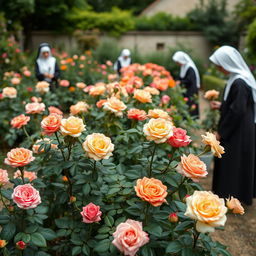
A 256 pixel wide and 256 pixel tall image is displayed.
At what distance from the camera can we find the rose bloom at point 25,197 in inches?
47.6

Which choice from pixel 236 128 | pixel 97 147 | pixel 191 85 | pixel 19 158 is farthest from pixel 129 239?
pixel 191 85

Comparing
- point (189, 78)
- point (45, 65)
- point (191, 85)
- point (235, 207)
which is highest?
point (235, 207)

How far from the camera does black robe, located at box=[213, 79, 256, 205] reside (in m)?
2.92

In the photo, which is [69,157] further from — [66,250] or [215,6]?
[215,6]

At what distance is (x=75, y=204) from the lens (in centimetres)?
146

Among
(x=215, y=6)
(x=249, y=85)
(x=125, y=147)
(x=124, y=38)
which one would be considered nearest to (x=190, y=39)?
(x=215, y=6)

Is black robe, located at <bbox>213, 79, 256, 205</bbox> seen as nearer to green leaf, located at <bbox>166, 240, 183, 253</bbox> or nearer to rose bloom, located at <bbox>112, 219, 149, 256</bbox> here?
green leaf, located at <bbox>166, 240, 183, 253</bbox>

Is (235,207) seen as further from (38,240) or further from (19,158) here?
(19,158)

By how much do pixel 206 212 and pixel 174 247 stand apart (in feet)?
0.83

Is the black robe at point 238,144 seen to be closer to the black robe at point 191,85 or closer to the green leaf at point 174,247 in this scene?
the green leaf at point 174,247

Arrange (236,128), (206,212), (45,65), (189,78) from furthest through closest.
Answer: (45,65), (189,78), (236,128), (206,212)

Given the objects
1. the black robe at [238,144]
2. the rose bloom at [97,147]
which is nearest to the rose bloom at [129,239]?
the rose bloom at [97,147]

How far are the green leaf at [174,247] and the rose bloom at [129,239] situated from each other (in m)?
0.16

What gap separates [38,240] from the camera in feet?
4.10
